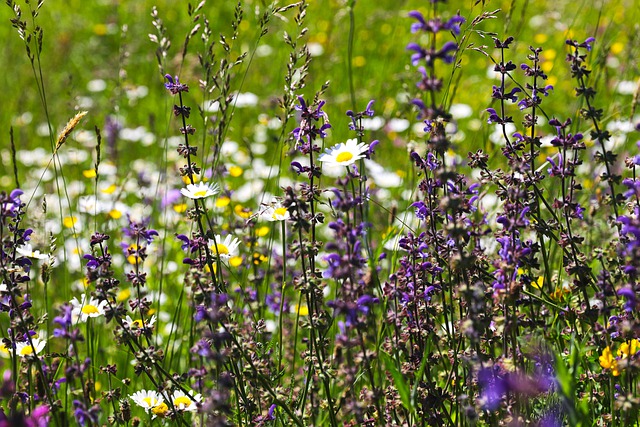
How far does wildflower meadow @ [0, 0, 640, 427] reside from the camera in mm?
1881

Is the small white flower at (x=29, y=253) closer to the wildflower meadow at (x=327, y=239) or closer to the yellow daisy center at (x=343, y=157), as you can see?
the wildflower meadow at (x=327, y=239)

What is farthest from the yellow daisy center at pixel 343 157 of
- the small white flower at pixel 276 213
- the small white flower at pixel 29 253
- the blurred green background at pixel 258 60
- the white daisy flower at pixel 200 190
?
the blurred green background at pixel 258 60

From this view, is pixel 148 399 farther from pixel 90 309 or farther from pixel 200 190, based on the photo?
pixel 200 190

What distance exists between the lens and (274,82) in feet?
22.5

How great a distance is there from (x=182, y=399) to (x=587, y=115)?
1.56 m

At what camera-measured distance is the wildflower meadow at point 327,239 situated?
1881 mm

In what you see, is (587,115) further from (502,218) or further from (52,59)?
(52,59)

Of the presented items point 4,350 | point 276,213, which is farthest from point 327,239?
point 4,350

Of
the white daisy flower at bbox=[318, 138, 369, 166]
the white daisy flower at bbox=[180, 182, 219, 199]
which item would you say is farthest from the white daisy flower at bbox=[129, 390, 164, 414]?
the white daisy flower at bbox=[318, 138, 369, 166]

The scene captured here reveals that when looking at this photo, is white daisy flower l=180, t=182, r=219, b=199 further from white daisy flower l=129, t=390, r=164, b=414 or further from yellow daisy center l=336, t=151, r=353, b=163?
white daisy flower l=129, t=390, r=164, b=414

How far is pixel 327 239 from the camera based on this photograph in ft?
15.7

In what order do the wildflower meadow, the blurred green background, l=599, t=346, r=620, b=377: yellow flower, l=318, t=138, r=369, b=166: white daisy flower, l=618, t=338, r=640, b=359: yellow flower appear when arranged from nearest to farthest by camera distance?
the wildflower meadow
l=599, t=346, r=620, b=377: yellow flower
l=618, t=338, r=640, b=359: yellow flower
l=318, t=138, r=369, b=166: white daisy flower
the blurred green background

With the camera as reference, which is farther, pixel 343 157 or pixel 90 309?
pixel 90 309

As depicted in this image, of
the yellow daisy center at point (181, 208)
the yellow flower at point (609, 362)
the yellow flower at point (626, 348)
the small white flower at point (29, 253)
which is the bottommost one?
the yellow flower at point (609, 362)
